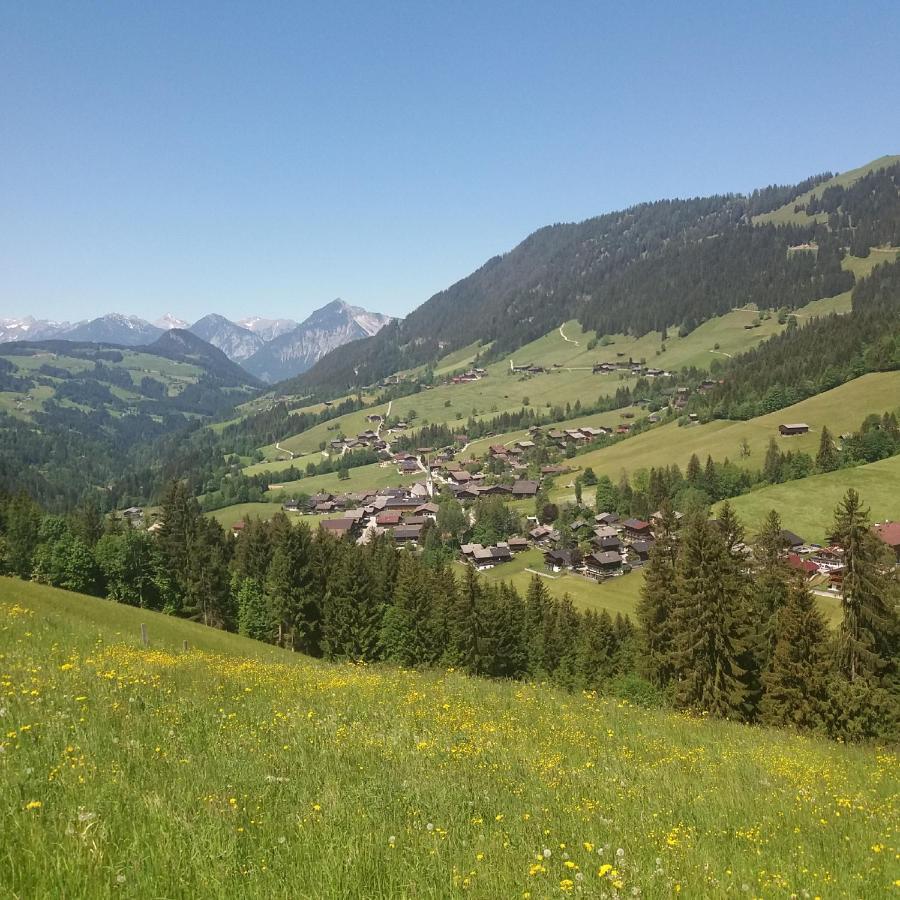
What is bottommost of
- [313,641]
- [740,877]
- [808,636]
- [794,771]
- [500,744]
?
[313,641]

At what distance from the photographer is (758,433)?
156750 mm

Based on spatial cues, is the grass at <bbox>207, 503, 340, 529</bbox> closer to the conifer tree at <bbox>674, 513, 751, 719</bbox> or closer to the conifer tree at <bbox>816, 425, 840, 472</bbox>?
the conifer tree at <bbox>816, 425, 840, 472</bbox>

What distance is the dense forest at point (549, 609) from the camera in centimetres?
3434

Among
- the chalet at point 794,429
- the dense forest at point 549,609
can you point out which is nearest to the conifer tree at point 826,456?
the chalet at point 794,429

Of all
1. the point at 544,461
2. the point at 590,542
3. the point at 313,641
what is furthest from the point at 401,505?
the point at 313,641

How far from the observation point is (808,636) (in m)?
33.6

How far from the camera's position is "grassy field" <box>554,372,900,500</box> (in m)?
145

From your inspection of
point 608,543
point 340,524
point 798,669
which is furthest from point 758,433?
point 798,669

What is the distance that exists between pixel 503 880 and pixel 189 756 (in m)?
4.93

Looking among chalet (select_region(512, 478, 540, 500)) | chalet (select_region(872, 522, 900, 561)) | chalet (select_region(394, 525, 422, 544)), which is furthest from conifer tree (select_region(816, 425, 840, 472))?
chalet (select_region(394, 525, 422, 544))

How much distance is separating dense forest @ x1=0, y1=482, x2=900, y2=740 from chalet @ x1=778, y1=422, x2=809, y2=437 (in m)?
104

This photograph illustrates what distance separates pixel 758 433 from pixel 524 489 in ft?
211

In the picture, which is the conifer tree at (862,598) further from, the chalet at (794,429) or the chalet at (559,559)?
the chalet at (794,429)

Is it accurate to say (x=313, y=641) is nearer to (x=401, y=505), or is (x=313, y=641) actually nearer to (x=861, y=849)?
(x=861, y=849)
